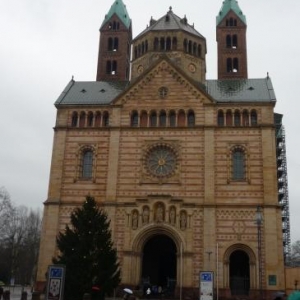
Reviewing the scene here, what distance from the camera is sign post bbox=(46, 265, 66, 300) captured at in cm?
1759

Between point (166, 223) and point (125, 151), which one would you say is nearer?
point (166, 223)

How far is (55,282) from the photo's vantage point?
1797cm

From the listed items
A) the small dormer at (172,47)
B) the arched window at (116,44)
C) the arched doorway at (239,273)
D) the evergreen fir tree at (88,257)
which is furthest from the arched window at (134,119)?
the arched window at (116,44)

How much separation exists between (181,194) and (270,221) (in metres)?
8.50

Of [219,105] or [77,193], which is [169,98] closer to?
[219,105]

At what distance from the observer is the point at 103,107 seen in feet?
158

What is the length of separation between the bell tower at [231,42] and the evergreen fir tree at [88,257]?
3160 centimetres

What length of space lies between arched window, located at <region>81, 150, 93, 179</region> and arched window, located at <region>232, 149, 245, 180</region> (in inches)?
558

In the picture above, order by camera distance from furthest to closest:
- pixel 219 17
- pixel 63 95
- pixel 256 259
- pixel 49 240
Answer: pixel 219 17, pixel 63 95, pixel 49 240, pixel 256 259

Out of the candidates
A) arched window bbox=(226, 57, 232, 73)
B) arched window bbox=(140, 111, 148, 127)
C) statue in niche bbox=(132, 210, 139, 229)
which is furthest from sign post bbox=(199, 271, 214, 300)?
arched window bbox=(226, 57, 232, 73)

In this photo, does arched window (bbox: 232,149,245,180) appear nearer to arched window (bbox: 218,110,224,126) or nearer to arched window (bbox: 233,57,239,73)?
arched window (bbox: 218,110,224,126)

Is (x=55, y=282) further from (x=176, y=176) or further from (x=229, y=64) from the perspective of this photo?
(x=229, y=64)

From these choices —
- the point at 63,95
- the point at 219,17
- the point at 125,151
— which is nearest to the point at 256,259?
the point at 125,151

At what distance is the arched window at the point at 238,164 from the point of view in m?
44.3
